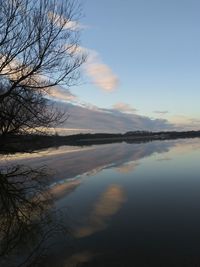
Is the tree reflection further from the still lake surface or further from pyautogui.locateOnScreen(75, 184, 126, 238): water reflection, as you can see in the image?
pyautogui.locateOnScreen(75, 184, 126, 238): water reflection

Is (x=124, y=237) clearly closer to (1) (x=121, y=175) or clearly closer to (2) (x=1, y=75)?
(2) (x=1, y=75)

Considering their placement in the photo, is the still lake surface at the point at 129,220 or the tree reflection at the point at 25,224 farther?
the tree reflection at the point at 25,224

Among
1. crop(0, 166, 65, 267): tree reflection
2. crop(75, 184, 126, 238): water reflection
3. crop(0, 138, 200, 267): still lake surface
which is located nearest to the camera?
crop(0, 138, 200, 267): still lake surface

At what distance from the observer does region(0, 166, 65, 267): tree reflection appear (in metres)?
11.5

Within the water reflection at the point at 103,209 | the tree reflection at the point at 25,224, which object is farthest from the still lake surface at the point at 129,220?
the tree reflection at the point at 25,224

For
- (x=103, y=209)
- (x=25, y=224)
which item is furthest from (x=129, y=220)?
(x=25, y=224)

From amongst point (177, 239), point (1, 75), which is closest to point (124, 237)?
point (177, 239)

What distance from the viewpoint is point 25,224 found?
47.1 feet

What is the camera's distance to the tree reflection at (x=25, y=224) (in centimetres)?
1148

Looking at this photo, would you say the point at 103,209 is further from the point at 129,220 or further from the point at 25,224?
the point at 25,224

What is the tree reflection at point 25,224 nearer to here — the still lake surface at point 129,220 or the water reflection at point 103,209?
the still lake surface at point 129,220

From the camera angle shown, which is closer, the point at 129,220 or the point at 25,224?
the point at 25,224

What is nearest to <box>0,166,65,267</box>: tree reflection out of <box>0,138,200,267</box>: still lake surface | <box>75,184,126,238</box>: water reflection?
<box>0,138,200,267</box>: still lake surface

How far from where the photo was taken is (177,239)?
1271cm
